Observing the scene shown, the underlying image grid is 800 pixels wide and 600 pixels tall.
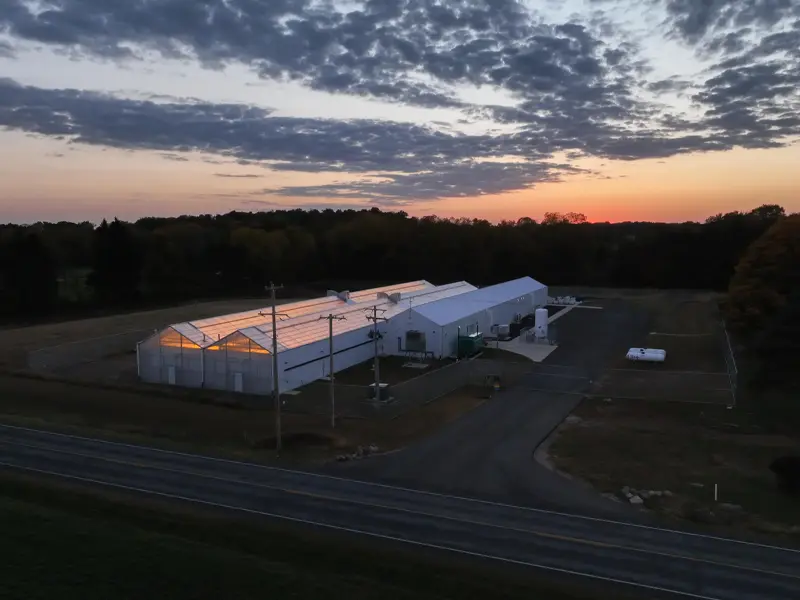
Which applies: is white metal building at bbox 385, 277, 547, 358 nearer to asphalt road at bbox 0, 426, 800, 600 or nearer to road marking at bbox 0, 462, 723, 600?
asphalt road at bbox 0, 426, 800, 600

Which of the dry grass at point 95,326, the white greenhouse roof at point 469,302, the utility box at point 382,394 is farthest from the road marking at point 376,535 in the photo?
the dry grass at point 95,326

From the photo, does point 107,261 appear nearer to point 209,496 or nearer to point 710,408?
point 209,496

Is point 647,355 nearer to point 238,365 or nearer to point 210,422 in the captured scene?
point 238,365

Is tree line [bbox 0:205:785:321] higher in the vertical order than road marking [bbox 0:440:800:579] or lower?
higher

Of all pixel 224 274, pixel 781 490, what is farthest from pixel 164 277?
pixel 781 490

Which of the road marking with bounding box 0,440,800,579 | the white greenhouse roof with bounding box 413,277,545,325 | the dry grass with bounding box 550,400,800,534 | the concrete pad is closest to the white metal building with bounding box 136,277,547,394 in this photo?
the white greenhouse roof with bounding box 413,277,545,325

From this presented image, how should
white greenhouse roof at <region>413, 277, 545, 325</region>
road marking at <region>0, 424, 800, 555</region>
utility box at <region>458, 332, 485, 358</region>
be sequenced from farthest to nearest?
white greenhouse roof at <region>413, 277, 545, 325</region>, utility box at <region>458, 332, 485, 358</region>, road marking at <region>0, 424, 800, 555</region>
